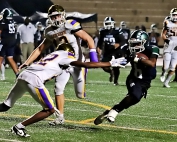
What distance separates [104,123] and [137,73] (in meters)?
0.78

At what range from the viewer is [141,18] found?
2625 cm

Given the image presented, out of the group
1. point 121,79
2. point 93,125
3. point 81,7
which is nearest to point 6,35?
point 121,79

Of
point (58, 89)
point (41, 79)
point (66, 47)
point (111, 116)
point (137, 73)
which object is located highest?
point (66, 47)

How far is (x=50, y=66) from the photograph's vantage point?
19.0 feet

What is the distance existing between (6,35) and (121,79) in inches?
113

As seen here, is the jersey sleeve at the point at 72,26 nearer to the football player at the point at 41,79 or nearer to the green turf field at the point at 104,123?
the football player at the point at 41,79

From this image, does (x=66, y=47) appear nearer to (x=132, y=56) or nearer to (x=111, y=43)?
(x=132, y=56)

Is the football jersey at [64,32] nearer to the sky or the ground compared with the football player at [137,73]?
nearer to the sky

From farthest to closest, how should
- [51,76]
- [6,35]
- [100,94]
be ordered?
1. [6,35]
2. [100,94]
3. [51,76]

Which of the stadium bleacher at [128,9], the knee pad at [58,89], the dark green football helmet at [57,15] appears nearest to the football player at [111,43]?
the knee pad at [58,89]

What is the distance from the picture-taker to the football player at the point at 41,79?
223 inches

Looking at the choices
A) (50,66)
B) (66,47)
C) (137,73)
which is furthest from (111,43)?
(50,66)

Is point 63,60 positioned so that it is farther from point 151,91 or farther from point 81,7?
point 81,7

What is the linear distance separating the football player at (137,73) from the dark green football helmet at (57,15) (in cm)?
81
